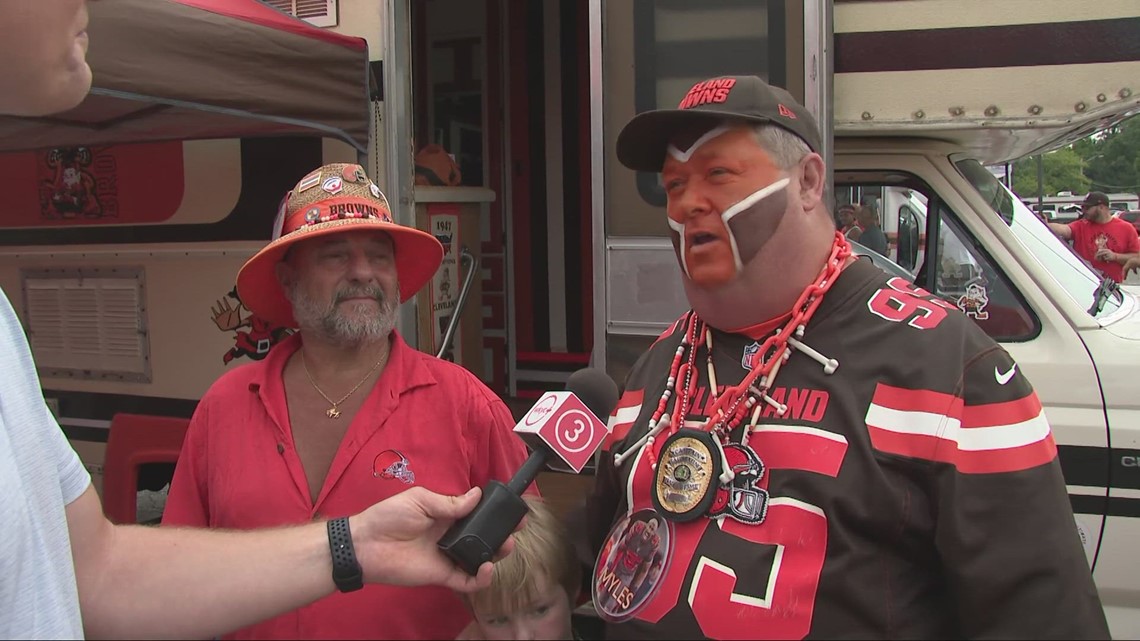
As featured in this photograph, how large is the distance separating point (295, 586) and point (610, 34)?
255 centimetres

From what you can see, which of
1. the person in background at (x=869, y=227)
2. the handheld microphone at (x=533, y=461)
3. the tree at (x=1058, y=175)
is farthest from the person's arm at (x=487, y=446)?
the tree at (x=1058, y=175)

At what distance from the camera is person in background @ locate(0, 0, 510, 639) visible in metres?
1.14

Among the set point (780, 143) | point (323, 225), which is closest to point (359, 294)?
point (323, 225)

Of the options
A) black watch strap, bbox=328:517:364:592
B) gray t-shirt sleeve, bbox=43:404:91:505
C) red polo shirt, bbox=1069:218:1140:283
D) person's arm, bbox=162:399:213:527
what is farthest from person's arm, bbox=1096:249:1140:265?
gray t-shirt sleeve, bbox=43:404:91:505

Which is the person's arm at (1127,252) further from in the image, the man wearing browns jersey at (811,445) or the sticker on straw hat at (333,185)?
the sticker on straw hat at (333,185)

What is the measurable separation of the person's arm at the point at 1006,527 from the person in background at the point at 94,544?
29.6 inches

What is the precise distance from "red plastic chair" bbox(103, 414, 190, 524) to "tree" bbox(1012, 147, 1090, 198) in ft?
138

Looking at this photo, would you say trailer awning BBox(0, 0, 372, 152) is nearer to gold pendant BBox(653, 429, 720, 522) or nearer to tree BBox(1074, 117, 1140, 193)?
gold pendant BBox(653, 429, 720, 522)

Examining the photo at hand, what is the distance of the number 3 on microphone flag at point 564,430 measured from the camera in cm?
148

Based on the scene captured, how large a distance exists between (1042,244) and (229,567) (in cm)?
324

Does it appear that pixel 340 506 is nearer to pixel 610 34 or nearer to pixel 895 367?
pixel 895 367

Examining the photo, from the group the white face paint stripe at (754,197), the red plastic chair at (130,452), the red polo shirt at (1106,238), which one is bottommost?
the red plastic chair at (130,452)

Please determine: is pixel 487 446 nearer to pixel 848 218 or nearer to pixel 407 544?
pixel 407 544

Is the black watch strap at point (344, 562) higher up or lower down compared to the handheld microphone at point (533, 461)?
lower down
